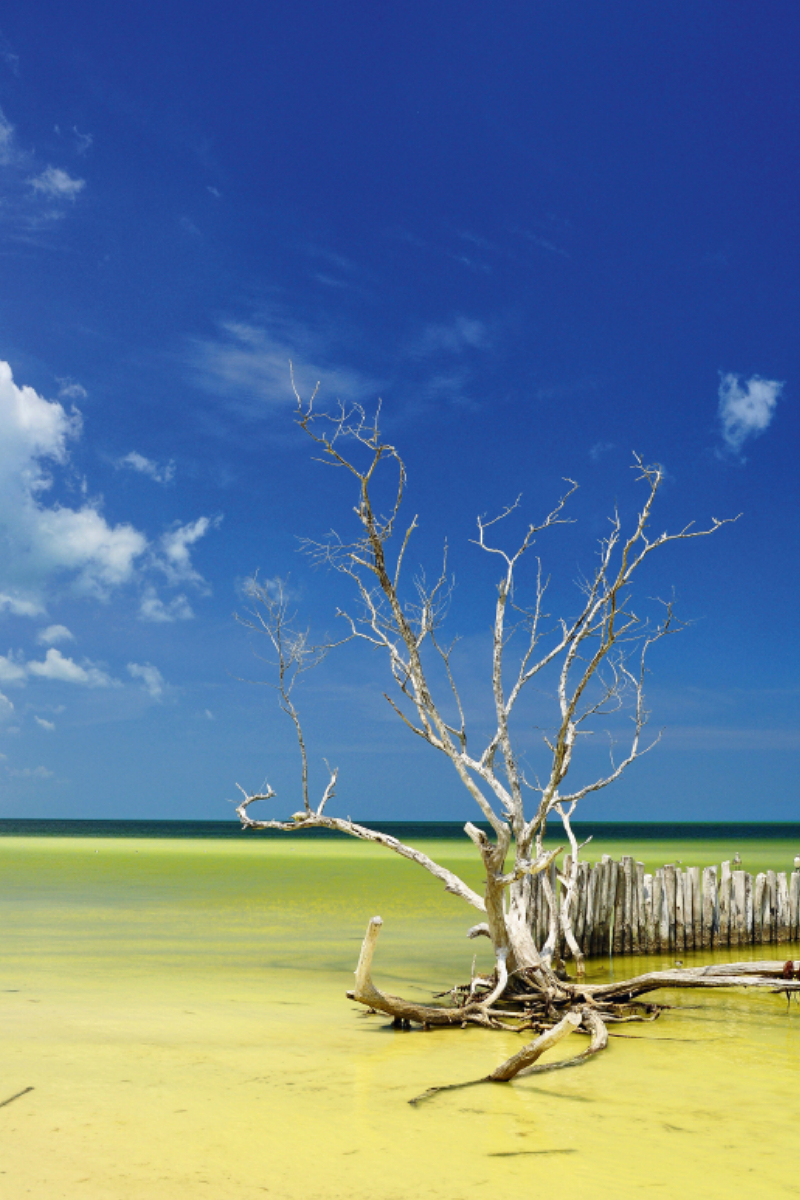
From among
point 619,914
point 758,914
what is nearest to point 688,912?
point 619,914

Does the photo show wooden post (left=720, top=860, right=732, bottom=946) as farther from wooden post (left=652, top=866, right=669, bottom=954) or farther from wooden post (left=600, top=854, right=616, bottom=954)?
wooden post (left=600, top=854, right=616, bottom=954)

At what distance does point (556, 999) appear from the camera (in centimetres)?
919

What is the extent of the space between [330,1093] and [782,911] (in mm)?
10178

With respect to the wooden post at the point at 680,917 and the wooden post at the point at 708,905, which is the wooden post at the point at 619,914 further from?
the wooden post at the point at 708,905

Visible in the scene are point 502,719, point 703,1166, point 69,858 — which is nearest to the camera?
point 703,1166

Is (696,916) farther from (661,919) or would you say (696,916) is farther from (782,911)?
(782,911)

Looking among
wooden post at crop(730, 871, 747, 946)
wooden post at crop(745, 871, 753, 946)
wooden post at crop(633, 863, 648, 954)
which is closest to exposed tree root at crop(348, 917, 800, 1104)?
wooden post at crop(633, 863, 648, 954)

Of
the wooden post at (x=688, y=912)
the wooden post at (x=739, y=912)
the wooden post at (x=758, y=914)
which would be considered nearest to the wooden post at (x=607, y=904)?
the wooden post at (x=688, y=912)

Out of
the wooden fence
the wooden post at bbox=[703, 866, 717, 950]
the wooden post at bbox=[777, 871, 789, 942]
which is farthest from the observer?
the wooden post at bbox=[777, 871, 789, 942]

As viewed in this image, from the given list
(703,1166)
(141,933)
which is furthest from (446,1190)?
(141,933)

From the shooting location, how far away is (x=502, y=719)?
9.91m

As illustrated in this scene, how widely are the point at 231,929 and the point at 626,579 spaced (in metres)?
10.2

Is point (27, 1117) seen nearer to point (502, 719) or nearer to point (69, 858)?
point (502, 719)

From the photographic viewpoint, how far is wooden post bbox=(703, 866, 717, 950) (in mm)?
14021
